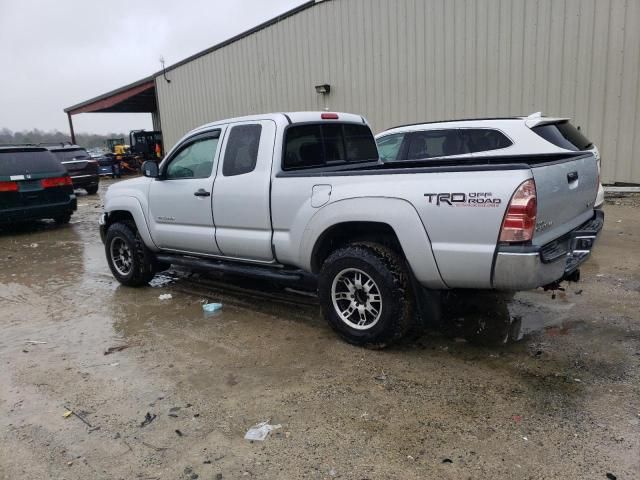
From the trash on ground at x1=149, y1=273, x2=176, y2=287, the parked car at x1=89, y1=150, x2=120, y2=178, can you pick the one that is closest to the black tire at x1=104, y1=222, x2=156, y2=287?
Result: the trash on ground at x1=149, y1=273, x2=176, y2=287

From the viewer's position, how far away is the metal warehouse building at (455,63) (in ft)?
34.4

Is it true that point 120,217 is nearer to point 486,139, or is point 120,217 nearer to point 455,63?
point 486,139

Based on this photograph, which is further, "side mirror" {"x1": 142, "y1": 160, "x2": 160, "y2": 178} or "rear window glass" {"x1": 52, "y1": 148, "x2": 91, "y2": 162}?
"rear window glass" {"x1": 52, "y1": 148, "x2": 91, "y2": 162}

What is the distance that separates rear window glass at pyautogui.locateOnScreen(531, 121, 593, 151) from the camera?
255 inches

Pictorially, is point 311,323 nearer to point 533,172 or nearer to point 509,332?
point 509,332

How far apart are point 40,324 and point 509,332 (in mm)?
4516

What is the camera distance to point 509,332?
449 centimetres

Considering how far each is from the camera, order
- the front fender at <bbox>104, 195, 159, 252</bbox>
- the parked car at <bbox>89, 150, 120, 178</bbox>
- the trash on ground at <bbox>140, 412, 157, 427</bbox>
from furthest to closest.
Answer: the parked car at <bbox>89, 150, 120, 178</bbox>, the front fender at <bbox>104, 195, 159, 252</bbox>, the trash on ground at <bbox>140, 412, 157, 427</bbox>

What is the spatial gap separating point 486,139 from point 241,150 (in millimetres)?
3496

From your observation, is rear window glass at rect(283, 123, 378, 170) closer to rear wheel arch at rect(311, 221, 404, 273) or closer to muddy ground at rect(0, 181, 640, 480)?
rear wheel arch at rect(311, 221, 404, 273)

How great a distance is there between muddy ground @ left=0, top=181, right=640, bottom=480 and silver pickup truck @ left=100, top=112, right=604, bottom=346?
1.73 ft

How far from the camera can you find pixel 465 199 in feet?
11.4

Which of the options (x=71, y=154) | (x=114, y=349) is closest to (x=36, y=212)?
(x=114, y=349)

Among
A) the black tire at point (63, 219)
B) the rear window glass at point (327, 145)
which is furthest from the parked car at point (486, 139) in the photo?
the black tire at point (63, 219)
